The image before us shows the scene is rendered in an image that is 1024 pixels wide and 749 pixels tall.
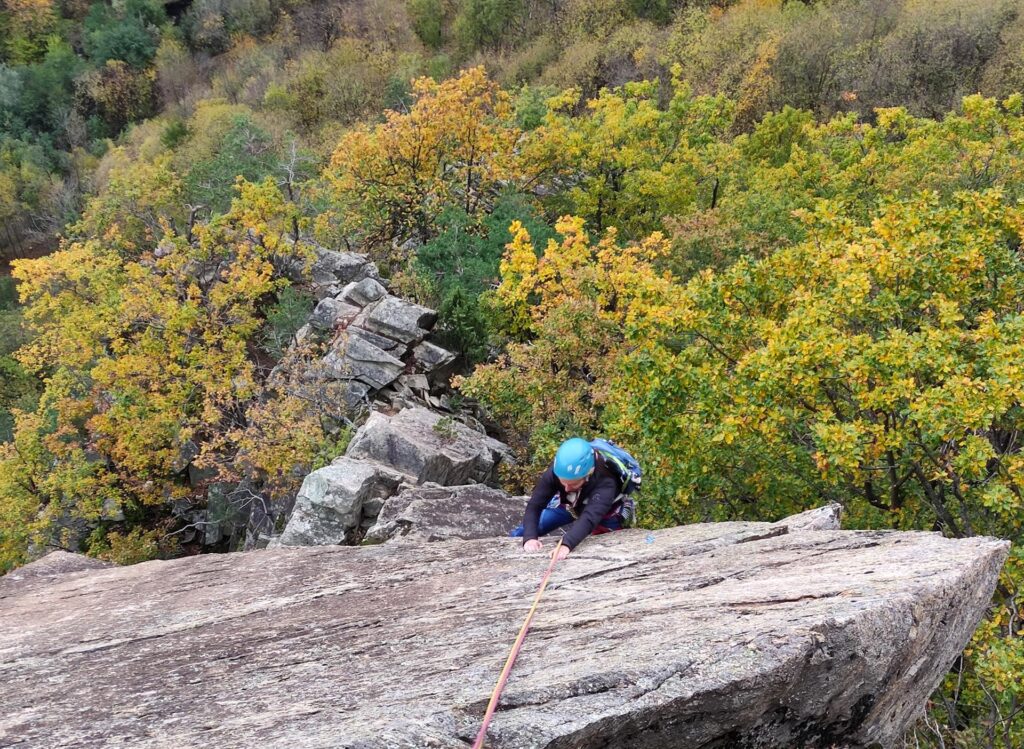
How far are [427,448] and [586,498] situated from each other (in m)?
10.3

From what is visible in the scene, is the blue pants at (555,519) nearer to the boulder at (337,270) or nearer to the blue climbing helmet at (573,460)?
the blue climbing helmet at (573,460)

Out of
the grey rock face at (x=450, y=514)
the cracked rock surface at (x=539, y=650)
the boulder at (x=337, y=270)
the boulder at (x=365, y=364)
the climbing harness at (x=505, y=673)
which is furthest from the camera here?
the boulder at (x=337, y=270)

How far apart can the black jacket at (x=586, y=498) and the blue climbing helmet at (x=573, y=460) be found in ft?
1.25

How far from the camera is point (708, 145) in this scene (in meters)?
32.1

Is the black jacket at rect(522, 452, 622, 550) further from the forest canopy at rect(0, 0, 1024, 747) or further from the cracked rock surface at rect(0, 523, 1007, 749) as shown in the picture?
the forest canopy at rect(0, 0, 1024, 747)

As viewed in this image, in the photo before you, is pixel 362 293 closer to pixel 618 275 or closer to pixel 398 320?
pixel 398 320

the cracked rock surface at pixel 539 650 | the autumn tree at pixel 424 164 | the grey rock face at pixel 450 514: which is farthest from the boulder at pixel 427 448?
the autumn tree at pixel 424 164

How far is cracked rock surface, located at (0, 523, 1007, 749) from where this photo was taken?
470 centimetres

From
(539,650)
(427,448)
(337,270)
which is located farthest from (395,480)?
(337,270)

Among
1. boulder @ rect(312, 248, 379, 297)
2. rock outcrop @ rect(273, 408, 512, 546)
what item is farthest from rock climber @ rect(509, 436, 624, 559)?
boulder @ rect(312, 248, 379, 297)

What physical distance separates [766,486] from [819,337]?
3794 mm

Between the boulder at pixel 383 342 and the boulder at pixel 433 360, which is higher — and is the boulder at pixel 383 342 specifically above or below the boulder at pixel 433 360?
above

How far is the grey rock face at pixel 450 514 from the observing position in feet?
39.9

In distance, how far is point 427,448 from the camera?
1805 centimetres
